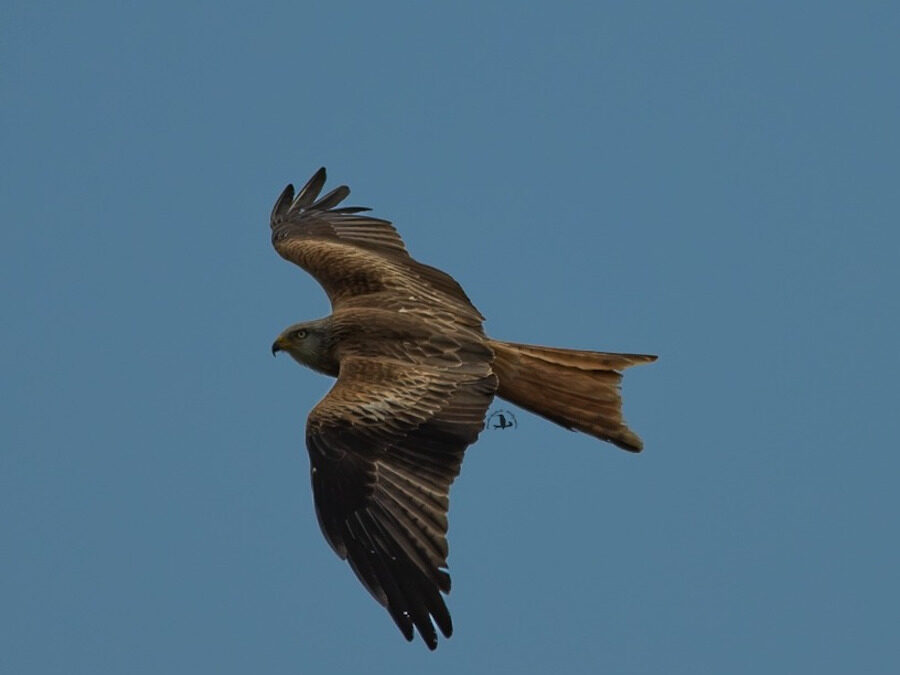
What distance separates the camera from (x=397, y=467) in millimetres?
13531

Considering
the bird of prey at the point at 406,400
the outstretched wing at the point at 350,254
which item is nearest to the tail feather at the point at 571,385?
the bird of prey at the point at 406,400

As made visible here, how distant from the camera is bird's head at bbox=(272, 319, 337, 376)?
51.0ft

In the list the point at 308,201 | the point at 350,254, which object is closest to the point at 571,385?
the point at 350,254

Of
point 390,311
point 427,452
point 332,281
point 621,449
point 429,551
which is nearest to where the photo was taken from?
point 429,551

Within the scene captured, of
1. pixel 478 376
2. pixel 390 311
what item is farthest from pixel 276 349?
pixel 478 376

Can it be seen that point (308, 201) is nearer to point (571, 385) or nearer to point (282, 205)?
point (282, 205)

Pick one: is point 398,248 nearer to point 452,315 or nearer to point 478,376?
point 452,315

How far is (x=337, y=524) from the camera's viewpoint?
13.2m

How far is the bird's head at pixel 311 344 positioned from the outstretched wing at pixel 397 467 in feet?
2.11

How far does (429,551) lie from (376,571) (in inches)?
15.6

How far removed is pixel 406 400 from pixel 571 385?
1.60m

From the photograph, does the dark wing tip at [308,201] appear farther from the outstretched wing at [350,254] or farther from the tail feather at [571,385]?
the tail feather at [571,385]

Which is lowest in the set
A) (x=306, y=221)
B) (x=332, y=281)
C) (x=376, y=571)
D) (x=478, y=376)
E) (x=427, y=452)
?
(x=376, y=571)

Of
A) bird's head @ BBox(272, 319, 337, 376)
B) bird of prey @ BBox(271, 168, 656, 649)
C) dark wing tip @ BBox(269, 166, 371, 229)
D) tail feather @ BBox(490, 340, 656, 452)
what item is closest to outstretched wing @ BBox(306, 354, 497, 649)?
bird of prey @ BBox(271, 168, 656, 649)
